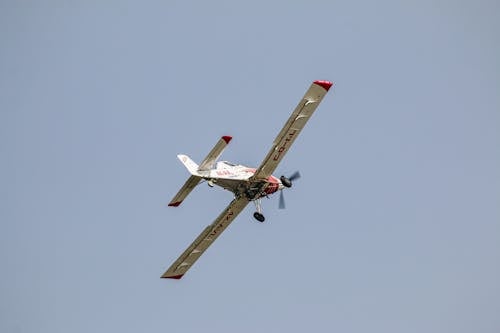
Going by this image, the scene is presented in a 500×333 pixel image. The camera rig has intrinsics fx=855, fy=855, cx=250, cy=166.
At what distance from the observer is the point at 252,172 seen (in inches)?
1673

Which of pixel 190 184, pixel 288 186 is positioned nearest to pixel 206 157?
pixel 190 184

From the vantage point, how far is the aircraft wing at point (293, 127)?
3984 cm

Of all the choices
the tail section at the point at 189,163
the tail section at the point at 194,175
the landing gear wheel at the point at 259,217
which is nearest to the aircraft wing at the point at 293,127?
the landing gear wheel at the point at 259,217

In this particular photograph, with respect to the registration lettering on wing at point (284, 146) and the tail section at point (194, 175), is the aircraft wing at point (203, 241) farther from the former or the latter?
the registration lettering on wing at point (284, 146)

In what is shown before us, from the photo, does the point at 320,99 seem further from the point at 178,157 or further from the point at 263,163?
the point at 178,157

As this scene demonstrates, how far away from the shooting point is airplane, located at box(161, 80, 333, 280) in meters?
40.1

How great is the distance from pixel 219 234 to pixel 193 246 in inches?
61.1

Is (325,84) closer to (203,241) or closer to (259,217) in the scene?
(259,217)

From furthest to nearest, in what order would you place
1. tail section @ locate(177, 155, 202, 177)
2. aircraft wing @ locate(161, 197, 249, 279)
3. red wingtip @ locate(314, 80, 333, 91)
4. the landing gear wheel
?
aircraft wing @ locate(161, 197, 249, 279) → the landing gear wheel → tail section @ locate(177, 155, 202, 177) → red wingtip @ locate(314, 80, 333, 91)

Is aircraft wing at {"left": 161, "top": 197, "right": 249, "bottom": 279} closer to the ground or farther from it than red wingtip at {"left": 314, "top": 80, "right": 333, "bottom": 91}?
closer to the ground

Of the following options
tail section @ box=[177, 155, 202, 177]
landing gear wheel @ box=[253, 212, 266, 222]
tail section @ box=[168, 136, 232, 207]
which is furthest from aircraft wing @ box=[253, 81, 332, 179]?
tail section @ box=[177, 155, 202, 177]

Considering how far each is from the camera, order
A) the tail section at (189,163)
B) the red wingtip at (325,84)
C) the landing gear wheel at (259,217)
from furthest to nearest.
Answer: the landing gear wheel at (259,217) < the tail section at (189,163) < the red wingtip at (325,84)

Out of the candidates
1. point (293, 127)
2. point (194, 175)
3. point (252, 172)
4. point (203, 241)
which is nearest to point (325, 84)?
point (293, 127)

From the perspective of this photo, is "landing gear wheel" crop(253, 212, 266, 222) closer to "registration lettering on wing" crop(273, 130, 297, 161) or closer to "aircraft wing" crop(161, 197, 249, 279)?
"aircraft wing" crop(161, 197, 249, 279)
